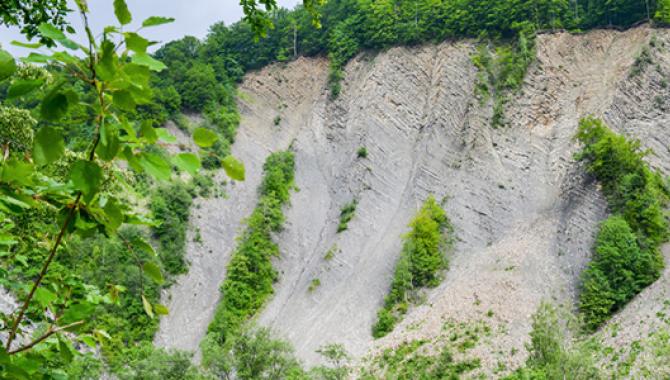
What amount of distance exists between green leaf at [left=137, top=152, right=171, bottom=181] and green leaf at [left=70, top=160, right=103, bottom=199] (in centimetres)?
12

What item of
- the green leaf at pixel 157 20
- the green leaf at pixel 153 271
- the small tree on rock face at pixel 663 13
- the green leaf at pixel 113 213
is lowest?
the small tree on rock face at pixel 663 13

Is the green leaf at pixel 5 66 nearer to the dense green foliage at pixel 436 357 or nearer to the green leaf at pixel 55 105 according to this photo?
the green leaf at pixel 55 105

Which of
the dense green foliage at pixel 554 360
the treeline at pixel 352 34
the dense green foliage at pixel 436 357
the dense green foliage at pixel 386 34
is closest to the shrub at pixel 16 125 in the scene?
the dense green foliage at pixel 554 360

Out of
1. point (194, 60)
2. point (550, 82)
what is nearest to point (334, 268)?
point (550, 82)

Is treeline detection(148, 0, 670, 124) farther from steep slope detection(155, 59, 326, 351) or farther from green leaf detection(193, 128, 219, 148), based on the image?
green leaf detection(193, 128, 219, 148)

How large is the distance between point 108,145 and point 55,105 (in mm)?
138

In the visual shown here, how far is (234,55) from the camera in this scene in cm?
5088

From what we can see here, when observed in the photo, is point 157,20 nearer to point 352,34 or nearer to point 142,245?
point 142,245

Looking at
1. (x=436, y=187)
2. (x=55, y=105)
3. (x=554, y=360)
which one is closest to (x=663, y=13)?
(x=436, y=187)

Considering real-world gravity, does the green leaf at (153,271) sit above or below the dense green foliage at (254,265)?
above

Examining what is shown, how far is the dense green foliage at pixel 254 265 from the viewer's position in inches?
1132

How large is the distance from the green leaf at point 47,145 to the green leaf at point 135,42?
0.82 feet

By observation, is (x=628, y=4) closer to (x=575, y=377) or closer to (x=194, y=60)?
(x=575, y=377)

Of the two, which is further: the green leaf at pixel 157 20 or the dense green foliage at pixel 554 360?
the dense green foliage at pixel 554 360
